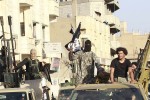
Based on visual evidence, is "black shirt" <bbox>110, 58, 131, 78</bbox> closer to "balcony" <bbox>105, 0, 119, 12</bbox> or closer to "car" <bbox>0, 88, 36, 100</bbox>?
"car" <bbox>0, 88, 36, 100</bbox>

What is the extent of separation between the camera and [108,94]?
11070 mm

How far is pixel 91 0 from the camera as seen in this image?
74.2m

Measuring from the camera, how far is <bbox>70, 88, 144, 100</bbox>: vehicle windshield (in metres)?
11.0

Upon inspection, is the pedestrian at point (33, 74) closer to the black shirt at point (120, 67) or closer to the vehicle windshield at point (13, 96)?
the vehicle windshield at point (13, 96)

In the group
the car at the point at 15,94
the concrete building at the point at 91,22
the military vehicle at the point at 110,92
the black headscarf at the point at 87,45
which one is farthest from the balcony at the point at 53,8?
the military vehicle at the point at 110,92

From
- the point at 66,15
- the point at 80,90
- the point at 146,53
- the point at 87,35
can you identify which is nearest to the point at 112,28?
A: the point at 66,15

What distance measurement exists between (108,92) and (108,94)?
5 cm

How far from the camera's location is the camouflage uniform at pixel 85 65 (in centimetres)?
1441

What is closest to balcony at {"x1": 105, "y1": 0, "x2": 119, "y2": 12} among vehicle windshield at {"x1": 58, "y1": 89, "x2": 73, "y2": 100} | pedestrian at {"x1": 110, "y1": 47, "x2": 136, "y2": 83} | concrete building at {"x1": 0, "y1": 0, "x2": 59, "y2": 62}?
concrete building at {"x1": 0, "y1": 0, "x2": 59, "y2": 62}

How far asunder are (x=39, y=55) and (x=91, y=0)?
34.0 metres

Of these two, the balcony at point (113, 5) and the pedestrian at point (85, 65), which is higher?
the balcony at point (113, 5)

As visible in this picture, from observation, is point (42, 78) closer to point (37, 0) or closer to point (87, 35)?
point (37, 0)

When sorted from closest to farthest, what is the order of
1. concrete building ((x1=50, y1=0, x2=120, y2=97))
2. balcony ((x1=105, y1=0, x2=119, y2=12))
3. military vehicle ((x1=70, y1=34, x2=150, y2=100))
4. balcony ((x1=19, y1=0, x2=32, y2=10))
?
military vehicle ((x1=70, y1=34, x2=150, y2=100)) → balcony ((x1=19, y1=0, x2=32, y2=10)) → concrete building ((x1=50, y1=0, x2=120, y2=97)) → balcony ((x1=105, y1=0, x2=119, y2=12))

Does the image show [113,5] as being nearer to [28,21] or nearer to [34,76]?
[28,21]
